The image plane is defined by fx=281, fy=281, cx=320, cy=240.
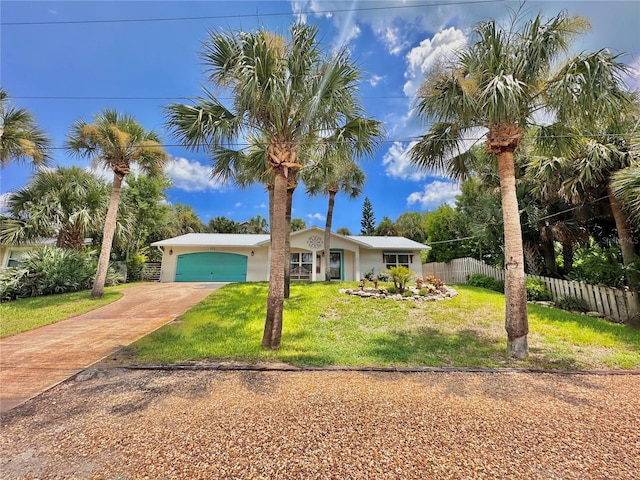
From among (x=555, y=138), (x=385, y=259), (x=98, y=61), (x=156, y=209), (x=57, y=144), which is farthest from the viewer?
(x=156, y=209)

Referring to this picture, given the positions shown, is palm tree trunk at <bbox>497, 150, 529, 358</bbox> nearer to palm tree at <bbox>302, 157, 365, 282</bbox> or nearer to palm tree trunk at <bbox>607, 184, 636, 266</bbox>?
palm tree trunk at <bbox>607, 184, 636, 266</bbox>

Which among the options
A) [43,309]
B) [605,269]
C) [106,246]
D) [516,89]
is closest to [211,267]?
[106,246]

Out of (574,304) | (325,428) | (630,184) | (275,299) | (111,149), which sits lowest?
(325,428)

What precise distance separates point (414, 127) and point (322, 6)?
3.74 meters

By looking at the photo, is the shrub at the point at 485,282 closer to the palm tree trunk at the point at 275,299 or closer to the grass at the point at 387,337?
the grass at the point at 387,337

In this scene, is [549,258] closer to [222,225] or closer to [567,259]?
[567,259]

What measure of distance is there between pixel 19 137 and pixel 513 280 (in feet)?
52.9

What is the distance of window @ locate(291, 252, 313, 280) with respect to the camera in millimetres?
18812

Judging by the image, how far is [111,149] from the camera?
1099 centimetres

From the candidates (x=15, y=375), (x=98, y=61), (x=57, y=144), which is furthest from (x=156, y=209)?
(x=15, y=375)

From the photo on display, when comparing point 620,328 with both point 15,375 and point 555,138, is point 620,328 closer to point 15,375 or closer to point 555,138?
point 555,138

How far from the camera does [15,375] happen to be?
4496 mm

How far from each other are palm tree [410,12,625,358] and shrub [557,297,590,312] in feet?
20.4

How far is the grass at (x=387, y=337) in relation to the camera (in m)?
5.29
